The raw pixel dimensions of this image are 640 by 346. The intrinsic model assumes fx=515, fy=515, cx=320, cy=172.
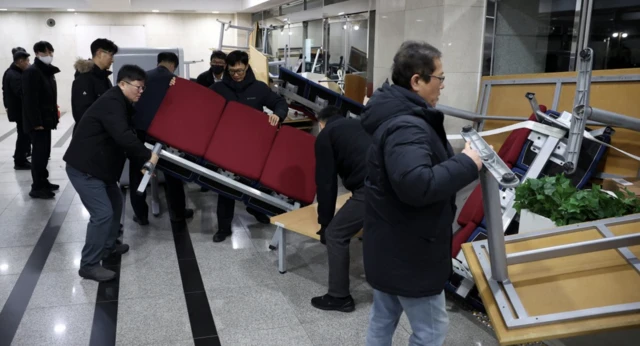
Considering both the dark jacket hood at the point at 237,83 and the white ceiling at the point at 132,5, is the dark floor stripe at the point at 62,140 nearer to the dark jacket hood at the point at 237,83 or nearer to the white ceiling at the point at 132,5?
the white ceiling at the point at 132,5

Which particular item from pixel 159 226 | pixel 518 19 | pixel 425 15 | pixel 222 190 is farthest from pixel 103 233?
pixel 518 19

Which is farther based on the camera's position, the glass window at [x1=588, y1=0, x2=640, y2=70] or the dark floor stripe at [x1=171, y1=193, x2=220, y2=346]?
the glass window at [x1=588, y1=0, x2=640, y2=70]

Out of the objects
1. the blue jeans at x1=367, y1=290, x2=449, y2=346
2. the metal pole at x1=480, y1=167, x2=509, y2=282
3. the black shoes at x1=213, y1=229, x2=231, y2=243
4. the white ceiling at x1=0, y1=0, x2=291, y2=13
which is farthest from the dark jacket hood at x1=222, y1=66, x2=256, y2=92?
the white ceiling at x1=0, y1=0, x2=291, y2=13

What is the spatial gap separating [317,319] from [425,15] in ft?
10.2

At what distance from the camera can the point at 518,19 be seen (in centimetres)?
485

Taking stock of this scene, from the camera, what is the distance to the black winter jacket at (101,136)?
340cm

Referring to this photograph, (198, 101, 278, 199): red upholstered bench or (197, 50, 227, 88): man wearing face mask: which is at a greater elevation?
(197, 50, 227, 88): man wearing face mask

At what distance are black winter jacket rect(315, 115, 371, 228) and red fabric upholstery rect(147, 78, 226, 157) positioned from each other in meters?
1.21

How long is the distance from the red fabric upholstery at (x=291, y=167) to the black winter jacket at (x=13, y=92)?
4.23 m

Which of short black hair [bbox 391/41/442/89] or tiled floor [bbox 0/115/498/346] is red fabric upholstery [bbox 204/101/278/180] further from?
short black hair [bbox 391/41/442/89]

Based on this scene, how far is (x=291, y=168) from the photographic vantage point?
4070 mm

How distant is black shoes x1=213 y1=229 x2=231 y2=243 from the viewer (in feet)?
14.5

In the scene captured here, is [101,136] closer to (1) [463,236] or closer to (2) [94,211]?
(2) [94,211]

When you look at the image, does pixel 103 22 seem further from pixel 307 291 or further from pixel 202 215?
pixel 307 291
